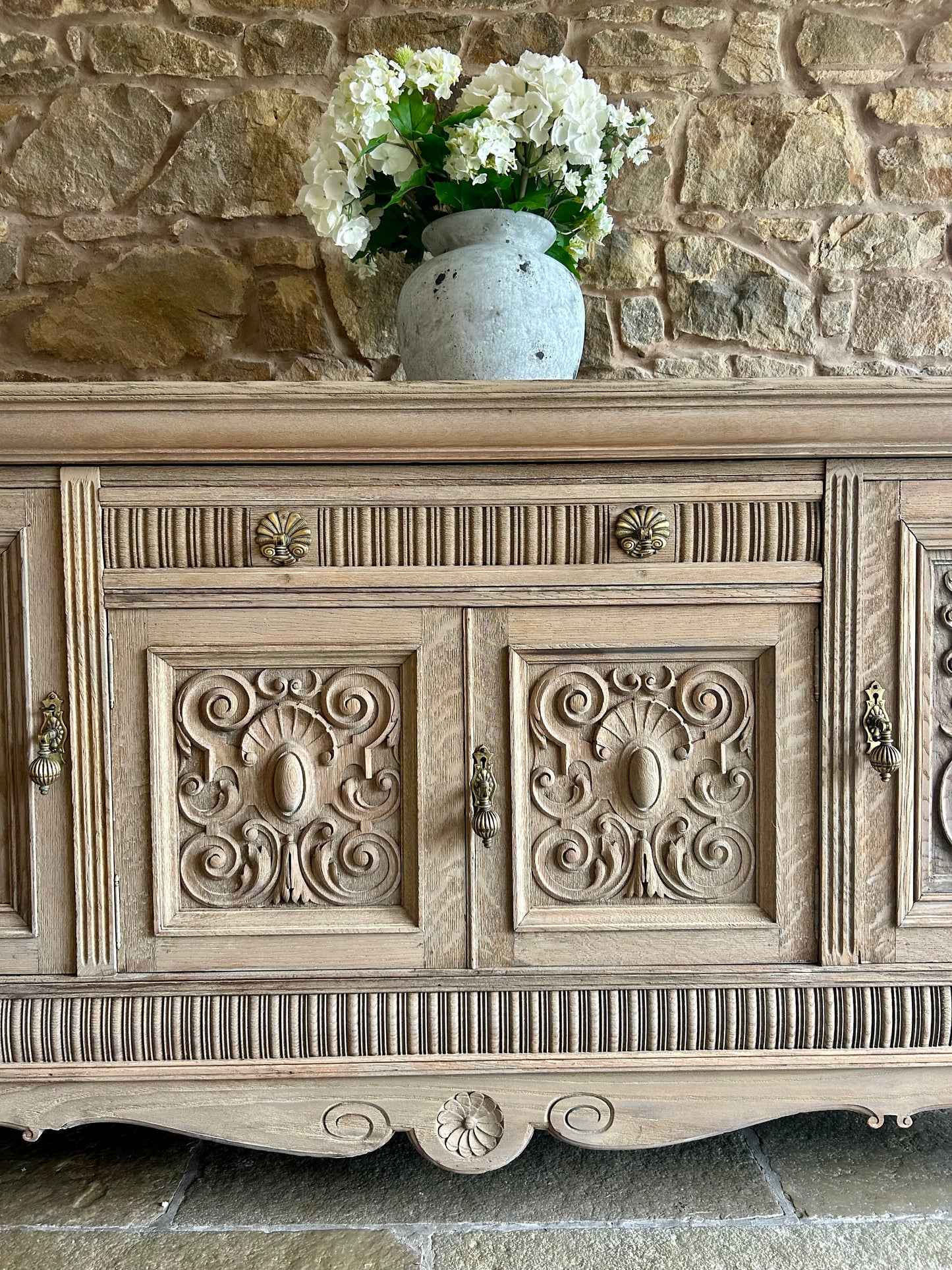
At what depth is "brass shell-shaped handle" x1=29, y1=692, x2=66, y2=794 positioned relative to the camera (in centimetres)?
102

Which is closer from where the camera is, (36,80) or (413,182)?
(413,182)

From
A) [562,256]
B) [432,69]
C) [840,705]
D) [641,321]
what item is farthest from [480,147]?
[840,705]

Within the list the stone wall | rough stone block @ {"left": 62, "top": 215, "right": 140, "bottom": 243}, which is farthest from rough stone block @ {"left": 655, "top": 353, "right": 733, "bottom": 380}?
rough stone block @ {"left": 62, "top": 215, "right": 140, "bottom": 243}

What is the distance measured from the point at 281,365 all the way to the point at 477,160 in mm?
565

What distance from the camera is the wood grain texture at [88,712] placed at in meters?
1.04

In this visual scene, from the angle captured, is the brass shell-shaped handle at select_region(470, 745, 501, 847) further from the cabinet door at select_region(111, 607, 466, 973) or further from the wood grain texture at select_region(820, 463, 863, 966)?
the wood grain texture at select_region(820, 463, 863, 966)

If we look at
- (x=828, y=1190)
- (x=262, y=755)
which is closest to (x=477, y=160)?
(x=262, y=755)

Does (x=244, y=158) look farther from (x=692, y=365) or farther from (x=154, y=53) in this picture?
(x=692, y=365)

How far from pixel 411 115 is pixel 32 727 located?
0.96 metres

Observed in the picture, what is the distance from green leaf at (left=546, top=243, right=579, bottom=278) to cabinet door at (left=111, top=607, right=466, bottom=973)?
2.18 feet

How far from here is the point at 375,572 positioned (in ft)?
3.45

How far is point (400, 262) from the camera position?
60.9 inches

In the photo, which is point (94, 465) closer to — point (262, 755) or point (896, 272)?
point (262, 755)

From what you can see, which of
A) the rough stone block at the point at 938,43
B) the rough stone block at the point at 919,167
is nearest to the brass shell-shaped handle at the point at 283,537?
the rough stone block at the point at 919,167
